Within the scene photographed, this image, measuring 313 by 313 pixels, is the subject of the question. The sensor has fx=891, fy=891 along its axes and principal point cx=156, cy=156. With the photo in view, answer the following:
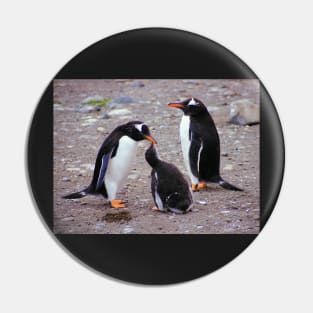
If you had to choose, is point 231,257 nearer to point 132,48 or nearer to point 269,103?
point 269,103

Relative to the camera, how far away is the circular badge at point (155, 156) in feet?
14.0

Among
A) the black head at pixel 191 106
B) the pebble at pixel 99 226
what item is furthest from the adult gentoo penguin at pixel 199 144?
the pebble at pixel 99 226

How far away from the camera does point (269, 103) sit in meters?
4.36

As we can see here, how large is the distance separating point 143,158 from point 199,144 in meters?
0.29

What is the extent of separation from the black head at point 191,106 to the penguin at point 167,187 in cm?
24

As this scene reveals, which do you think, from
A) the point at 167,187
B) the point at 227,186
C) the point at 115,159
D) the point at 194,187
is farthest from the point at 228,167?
the point at 115,159

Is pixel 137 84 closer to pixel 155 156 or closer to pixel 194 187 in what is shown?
pixel 155 156

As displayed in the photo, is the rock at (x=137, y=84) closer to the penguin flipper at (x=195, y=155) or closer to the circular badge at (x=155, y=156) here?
the circular badge at (x=155, y=156)

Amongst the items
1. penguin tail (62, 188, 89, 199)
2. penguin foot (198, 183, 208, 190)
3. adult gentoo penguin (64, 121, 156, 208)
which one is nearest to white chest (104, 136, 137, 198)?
adult gentoo penguin (64, 121, 156, 208)

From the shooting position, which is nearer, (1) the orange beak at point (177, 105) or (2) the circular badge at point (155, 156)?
(2) the circular badge at point (155, 156)

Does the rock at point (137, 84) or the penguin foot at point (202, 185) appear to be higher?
the rock at point (137, 84)

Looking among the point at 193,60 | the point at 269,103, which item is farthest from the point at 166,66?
the point at 269,103

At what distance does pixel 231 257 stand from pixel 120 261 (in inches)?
21.0

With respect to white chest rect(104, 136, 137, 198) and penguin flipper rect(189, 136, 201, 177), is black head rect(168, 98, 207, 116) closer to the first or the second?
penguin flipper rect(189, 136, 201, 177)
